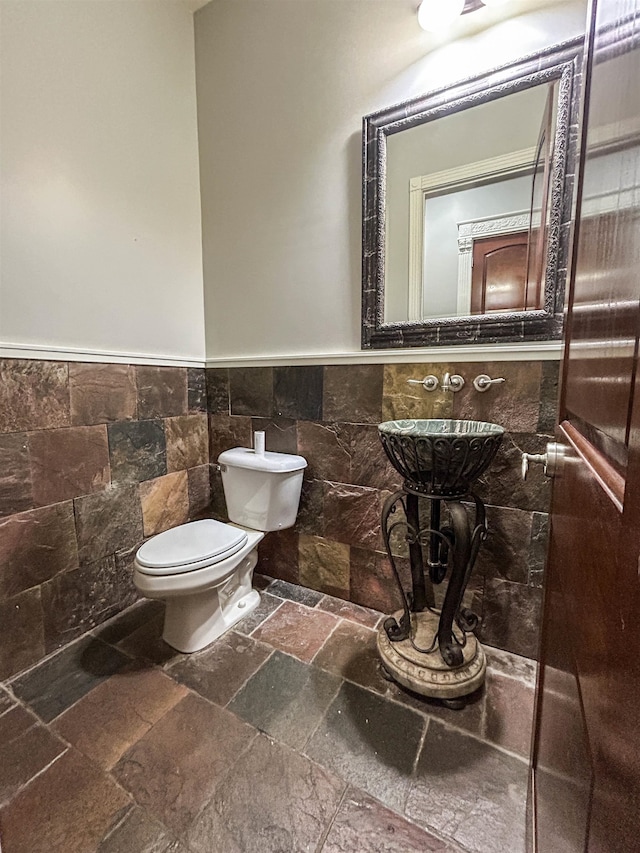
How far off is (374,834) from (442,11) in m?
2.48

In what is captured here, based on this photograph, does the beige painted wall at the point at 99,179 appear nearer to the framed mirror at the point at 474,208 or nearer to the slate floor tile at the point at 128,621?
the framed mirror at the point at 474,208

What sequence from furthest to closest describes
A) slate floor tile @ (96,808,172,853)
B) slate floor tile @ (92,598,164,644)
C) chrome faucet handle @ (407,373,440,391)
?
1. slate floor tile @ (92,598,164,644)
2. chrome faucet handle @ (407,373,440,391)
3. slate floor tile @ (96,808,172,853)

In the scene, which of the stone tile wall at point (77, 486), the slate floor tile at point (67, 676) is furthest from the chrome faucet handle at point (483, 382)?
the slate floor tile at point (67, 676)

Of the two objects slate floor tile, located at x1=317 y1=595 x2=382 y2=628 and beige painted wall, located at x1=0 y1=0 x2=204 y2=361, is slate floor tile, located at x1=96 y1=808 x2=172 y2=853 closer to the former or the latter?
slate floor tile, located at x1=317 y1=595 x2=382 y2=628

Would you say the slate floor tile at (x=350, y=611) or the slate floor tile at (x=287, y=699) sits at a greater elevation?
the slate floor tile at (x=350, y=611)

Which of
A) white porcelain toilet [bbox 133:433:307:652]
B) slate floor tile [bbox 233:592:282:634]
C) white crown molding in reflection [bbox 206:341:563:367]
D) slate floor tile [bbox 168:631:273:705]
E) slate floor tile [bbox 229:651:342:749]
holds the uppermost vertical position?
white crown molding in reflection [bbox 206:341:563:367]

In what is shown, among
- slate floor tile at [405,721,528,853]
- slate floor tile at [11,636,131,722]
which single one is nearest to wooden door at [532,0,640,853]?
slate floor tile at [405,721,528,853]

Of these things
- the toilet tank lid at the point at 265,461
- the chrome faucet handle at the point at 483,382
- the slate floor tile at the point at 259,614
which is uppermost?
the chrome faucet handle at the point at 483,382

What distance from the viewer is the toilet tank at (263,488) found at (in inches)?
64.1

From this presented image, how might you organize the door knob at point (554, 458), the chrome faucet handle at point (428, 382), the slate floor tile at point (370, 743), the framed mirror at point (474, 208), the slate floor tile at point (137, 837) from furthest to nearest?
the chrome faucet handle at point (428, 382), the framed mirror at point (474, 208), the slate floor tile at point (370, 743), the slate floor tile at point (137, 837), the door knob at point (554, 458)

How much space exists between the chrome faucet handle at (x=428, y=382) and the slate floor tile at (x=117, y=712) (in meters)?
1.42

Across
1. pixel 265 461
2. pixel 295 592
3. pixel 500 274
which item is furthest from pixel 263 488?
pixel 500 274

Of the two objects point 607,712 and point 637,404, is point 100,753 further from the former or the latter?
point 637,404

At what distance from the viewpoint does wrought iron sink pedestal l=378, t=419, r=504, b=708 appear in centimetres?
106
